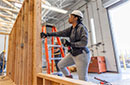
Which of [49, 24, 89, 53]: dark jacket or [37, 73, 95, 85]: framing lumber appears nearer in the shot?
[37, 73, 95, 85]: framing lumber

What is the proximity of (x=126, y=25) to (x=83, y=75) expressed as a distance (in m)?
4.12

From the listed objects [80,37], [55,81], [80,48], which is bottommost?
[55,81]

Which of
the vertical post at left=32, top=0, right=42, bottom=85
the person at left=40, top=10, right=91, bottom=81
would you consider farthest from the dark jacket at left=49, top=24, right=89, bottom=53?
the vertical post at left=32, top=0, right=42, bottom=85

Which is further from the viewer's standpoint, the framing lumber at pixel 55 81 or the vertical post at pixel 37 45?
the vertical post at pixel 37 45

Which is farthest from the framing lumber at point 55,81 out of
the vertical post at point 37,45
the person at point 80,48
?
the person at point 80,48

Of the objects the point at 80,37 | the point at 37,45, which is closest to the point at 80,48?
the point at 80,37

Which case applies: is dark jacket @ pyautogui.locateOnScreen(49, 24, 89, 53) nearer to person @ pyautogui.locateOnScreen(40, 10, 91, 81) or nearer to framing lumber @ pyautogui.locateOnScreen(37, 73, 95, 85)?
person @ pyautogui.locateOnScreen(40, 10, 91, 81)

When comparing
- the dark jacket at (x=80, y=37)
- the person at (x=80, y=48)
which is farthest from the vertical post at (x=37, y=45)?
the dark jacket at (x=80, y=37)

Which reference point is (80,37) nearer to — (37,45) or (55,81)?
(37,45)

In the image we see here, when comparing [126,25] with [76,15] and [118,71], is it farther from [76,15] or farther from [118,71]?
[76,15]

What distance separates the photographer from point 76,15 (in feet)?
5.19

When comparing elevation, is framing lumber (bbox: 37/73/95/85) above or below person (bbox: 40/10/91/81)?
below

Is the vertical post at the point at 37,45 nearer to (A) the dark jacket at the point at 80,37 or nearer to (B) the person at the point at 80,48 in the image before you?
(B) the person at the point at 80,48

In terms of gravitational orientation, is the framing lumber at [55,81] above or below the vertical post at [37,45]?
below
